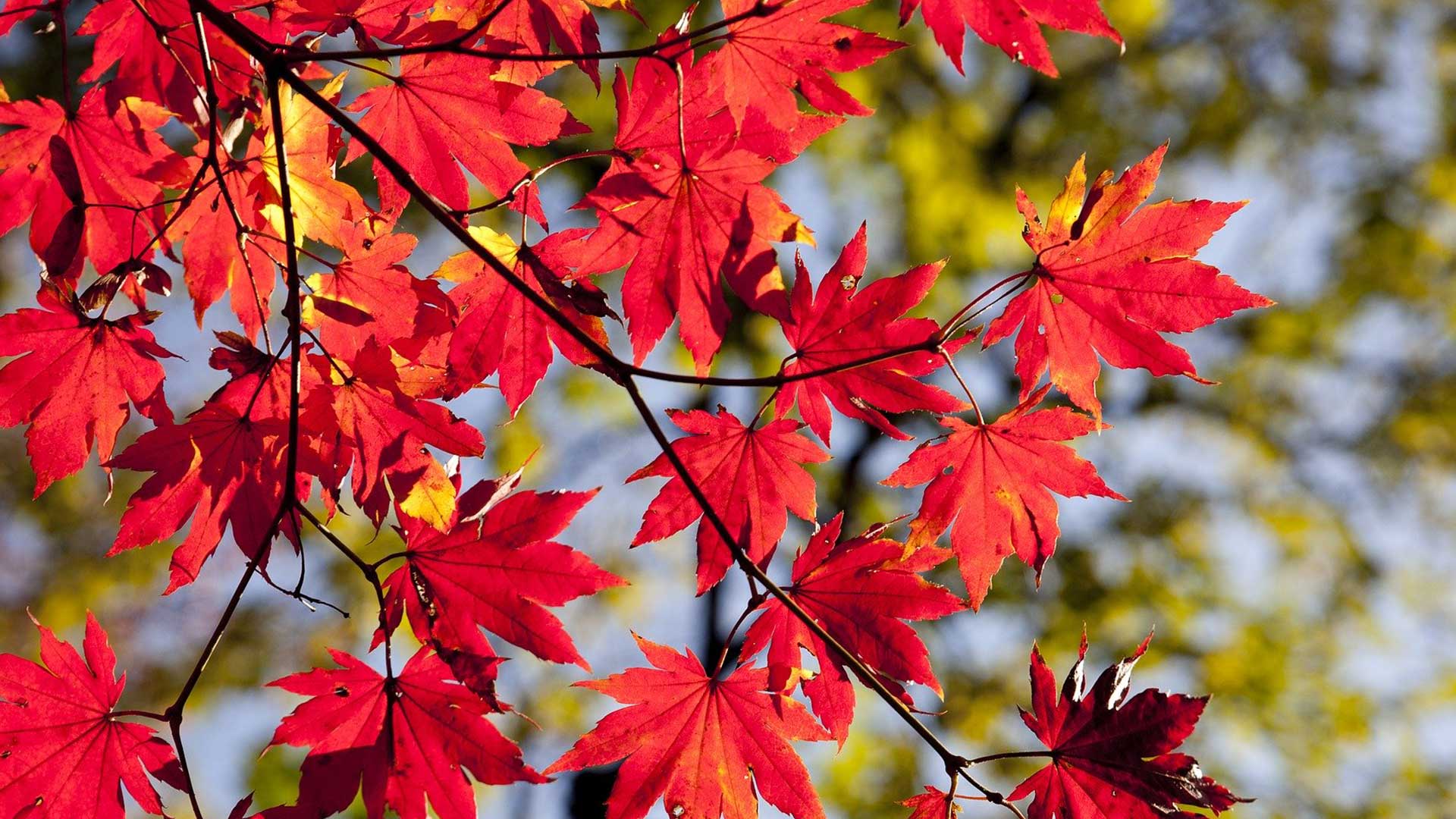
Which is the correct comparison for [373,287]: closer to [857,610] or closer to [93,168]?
[93,168]

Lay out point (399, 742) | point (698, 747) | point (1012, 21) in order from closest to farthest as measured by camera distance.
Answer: point (1012, 21)
point (399, 742)
point (698, 747)

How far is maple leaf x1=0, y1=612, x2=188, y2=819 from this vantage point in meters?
1.15

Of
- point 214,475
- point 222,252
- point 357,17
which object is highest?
point 357,17

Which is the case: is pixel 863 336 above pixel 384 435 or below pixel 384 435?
above

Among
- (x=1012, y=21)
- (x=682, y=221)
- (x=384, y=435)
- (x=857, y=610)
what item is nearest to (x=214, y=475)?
(x=384, y=435)

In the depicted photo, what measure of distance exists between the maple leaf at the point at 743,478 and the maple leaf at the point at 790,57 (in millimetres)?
397

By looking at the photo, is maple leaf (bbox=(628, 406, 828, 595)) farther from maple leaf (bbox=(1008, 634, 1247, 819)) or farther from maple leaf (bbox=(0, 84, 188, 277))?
maple leaf (bbox=(0, 84, 188, 277))

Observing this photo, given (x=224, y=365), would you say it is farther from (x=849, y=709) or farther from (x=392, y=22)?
(x=849, y=709)

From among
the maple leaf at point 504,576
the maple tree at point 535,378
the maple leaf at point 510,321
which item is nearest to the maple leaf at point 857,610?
the maple tree at point 535,378

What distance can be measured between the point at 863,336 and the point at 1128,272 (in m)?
0.32

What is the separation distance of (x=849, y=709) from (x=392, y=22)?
3.59 feet

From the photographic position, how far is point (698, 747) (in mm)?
1274

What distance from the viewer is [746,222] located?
115 centimetres

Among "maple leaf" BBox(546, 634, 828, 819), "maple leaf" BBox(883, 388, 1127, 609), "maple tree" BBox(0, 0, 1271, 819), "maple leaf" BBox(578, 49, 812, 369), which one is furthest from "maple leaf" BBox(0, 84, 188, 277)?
"maple leaf" BBox(883, 388, 1127, 609)
